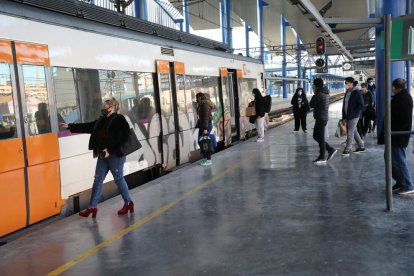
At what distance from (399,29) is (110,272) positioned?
484 cm

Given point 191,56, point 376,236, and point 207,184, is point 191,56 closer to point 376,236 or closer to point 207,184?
point 207,184

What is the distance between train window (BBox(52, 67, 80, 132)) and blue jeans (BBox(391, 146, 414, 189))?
4517mm

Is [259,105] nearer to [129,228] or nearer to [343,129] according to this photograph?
[343,129]

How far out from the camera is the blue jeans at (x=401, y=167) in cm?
661

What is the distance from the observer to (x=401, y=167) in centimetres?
668

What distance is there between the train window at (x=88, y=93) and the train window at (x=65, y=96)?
0.14 m

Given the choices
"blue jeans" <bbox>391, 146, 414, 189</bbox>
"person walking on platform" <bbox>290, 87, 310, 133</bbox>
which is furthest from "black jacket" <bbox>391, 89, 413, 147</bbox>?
"person walking on platform" <bbox>290, 87, 310, 133</bbox>

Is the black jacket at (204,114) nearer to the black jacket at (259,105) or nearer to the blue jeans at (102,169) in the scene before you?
the blue jeans at (102,169)

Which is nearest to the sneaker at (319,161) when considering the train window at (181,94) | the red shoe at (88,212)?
the train window at (181,94)

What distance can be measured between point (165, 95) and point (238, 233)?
4.75 meters

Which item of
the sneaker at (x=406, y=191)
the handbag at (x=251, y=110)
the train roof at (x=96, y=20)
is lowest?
the sneaker at (x=406, y=191)

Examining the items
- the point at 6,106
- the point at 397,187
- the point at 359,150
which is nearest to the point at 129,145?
the point at 6,106

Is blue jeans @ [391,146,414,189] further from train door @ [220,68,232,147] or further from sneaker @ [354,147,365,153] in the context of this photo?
train door @ [220,68,232,147]

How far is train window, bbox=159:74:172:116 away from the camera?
9234 mm
